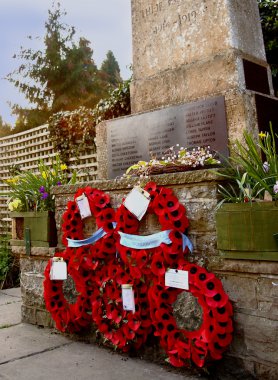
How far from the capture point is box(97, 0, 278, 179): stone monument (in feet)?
10.1

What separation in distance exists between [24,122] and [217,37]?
55.4 feet

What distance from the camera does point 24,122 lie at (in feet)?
61.8

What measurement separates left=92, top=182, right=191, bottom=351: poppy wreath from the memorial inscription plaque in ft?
2.71

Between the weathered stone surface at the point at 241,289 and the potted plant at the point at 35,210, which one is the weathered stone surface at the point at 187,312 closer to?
the weathered stone surface at the point at 241,289

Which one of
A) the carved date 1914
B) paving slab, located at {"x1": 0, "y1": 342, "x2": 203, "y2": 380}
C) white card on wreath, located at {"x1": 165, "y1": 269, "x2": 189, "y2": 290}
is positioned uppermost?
the carved date 1914

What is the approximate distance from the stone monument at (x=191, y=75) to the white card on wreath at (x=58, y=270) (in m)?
1.05

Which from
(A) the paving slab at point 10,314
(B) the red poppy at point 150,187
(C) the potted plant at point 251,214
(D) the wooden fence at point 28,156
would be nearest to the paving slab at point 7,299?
(A) the paving slab at point 10,314

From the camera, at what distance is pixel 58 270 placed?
3.03m

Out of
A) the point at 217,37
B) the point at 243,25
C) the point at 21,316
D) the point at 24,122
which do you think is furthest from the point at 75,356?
the point at 24,122

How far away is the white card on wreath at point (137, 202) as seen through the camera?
2476 millimetres

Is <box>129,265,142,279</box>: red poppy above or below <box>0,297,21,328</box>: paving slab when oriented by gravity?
above

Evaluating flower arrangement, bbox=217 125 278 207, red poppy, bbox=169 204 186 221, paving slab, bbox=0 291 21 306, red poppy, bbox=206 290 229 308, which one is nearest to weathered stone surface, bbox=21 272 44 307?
paving slab, bbox=0 291 21 306

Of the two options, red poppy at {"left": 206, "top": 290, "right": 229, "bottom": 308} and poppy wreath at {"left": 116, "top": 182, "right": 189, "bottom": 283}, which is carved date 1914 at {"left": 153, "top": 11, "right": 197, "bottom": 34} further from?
red poppy at {"left": 206, "top": 290, "right": 229, "bottom": 308}

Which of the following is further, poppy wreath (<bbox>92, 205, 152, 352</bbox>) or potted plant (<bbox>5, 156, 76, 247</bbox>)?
potted plant (<bbox>5, 156, 76, 247</bbox>)
